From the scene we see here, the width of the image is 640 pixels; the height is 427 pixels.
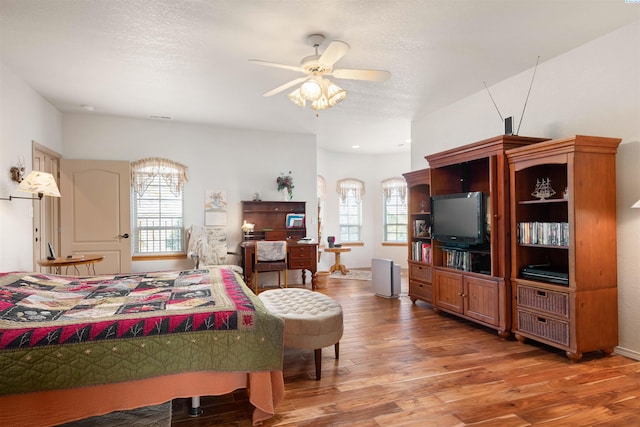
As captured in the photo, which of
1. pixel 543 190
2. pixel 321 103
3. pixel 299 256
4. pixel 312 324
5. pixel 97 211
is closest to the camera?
pixel 312 324

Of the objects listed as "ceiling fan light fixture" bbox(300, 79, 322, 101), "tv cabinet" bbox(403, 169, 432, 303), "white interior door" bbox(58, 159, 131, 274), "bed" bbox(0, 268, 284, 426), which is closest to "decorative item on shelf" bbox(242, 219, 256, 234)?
"white interior door" bbox(58, 159, 131, 274)

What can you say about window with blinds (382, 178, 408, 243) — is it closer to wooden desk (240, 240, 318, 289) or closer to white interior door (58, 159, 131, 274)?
wooden desk (240, 240, 318, 289)

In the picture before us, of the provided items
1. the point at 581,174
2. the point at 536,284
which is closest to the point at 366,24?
the point at 581,174

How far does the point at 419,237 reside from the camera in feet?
16.5

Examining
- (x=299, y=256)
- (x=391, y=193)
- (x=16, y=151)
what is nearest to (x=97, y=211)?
(x=16, y=151)

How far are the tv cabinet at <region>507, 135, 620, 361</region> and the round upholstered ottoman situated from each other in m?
1.83

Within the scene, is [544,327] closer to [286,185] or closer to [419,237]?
[419,237]

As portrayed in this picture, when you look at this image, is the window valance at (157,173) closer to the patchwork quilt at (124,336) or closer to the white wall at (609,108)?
the patchwork quilt at (124,336)

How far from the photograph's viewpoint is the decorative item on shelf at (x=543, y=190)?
3.41 m

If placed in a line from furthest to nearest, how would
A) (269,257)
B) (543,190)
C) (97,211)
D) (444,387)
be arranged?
1. (269,257)
2. (97,211)
3. (543,190)
4. (444,387)

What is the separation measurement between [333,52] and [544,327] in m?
2.91

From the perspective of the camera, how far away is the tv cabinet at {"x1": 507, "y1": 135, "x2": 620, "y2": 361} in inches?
116

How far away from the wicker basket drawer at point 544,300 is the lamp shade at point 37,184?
4723 mm

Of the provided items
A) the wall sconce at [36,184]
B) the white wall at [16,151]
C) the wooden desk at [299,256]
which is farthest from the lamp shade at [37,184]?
the wooden desk at [299,256]
